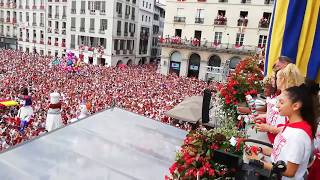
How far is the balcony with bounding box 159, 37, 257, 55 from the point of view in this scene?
125ft

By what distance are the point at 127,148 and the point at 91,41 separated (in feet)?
158

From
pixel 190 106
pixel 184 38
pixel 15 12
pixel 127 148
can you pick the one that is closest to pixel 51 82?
pixel 190 106

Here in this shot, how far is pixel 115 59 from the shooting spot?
50.1 meters

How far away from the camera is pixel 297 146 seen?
271 centimetres

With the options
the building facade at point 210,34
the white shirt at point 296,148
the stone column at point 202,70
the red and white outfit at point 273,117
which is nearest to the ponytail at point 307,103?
the white shirt at point 296,148

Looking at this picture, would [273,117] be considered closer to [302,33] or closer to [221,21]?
→ [302,33]

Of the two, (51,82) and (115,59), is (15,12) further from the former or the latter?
(51,82)

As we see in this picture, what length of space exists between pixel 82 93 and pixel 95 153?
19.9 meters

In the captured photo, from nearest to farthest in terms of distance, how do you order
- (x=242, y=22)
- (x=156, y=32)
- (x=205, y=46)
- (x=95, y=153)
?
(x=95, y=153), (x=242, y=22), (x=205, y=46), (x=156, y=32)

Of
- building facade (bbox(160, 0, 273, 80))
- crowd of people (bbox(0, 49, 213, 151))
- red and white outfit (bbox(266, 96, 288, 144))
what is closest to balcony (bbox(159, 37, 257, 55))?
building facade (bbox(160, 0, 273, 80))

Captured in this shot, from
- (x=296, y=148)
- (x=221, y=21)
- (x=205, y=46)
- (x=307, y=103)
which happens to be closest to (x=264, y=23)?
(x=221, y=21)

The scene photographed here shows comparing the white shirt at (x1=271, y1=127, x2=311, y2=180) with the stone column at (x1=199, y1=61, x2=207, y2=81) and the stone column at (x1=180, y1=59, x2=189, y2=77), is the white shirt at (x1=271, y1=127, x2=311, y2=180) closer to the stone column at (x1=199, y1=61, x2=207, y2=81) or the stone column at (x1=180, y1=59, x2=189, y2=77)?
the stone column at (x1=199, y1=61, x2=207, y2=81)

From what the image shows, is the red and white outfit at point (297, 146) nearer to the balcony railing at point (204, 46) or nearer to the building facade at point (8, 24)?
the balcony railing at point (204, 46)

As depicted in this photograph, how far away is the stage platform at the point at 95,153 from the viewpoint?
423 centimetres
